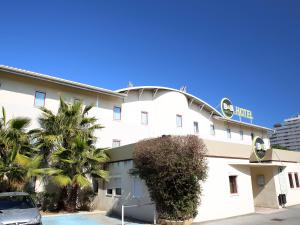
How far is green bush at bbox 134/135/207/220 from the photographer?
13.9 metres

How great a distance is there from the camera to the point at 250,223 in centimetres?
1404

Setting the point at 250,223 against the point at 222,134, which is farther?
the point at 222,134

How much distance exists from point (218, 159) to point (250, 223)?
4153 millimetres

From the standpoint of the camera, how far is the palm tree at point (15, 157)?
1580 centimetres

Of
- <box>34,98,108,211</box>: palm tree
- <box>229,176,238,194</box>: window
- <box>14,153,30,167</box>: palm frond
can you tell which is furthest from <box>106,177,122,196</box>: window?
<box>229,176,238,194</box>: window

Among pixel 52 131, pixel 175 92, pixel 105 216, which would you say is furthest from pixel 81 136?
pixel 175 92

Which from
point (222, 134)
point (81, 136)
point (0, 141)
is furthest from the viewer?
point (222, 134)

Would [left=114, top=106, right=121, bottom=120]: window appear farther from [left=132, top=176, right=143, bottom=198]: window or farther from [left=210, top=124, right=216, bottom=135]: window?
[left=210, top=124, right=216, bottom=135]: window

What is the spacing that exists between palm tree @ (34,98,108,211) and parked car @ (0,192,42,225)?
177 inches

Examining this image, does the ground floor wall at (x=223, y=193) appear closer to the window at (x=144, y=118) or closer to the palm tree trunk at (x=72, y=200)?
the palm tree trunk at (x=72, y=200)

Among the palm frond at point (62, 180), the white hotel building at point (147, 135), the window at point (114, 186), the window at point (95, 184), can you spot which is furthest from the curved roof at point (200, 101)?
the palm frond at point (62, 180)

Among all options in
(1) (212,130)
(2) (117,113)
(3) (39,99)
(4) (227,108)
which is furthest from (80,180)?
(4) (227,108)

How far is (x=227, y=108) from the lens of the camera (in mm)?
32438

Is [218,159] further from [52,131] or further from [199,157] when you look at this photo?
[52,131]
